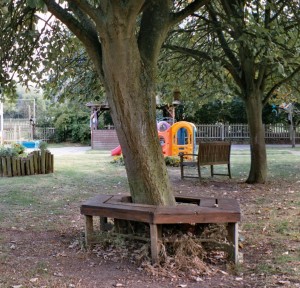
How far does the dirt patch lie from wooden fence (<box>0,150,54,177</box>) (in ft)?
21.0

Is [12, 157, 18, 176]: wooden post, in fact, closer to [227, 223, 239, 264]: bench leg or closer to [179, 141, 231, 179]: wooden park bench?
[179, 141, 231, 179]: wooden park bench

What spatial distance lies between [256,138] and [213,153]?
141 centimetres

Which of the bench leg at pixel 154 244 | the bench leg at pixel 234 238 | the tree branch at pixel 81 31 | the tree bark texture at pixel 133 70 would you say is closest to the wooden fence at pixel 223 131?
the tree bark texture at pixel 133 70

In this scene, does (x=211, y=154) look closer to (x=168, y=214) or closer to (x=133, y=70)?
(x=133, y=70)

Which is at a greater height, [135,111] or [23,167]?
[135,111]

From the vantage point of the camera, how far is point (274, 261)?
4527 millimetres

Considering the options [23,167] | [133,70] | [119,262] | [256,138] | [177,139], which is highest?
[133,70]

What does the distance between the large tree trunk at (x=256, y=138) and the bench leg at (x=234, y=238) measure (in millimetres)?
6407

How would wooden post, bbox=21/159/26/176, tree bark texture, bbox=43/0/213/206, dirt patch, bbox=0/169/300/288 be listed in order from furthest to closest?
wooden post, bbox=21/159/26/176 < tree bark texture, bbox=43/0/213/206 < dirt patch, bbox=0/169/300/288

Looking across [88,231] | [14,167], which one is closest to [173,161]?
[14,167]

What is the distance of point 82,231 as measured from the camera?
5969mm

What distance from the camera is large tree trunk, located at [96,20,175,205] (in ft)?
15.2

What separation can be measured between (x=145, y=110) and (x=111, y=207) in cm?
122

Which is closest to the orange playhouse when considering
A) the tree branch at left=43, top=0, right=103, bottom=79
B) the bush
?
the bush
